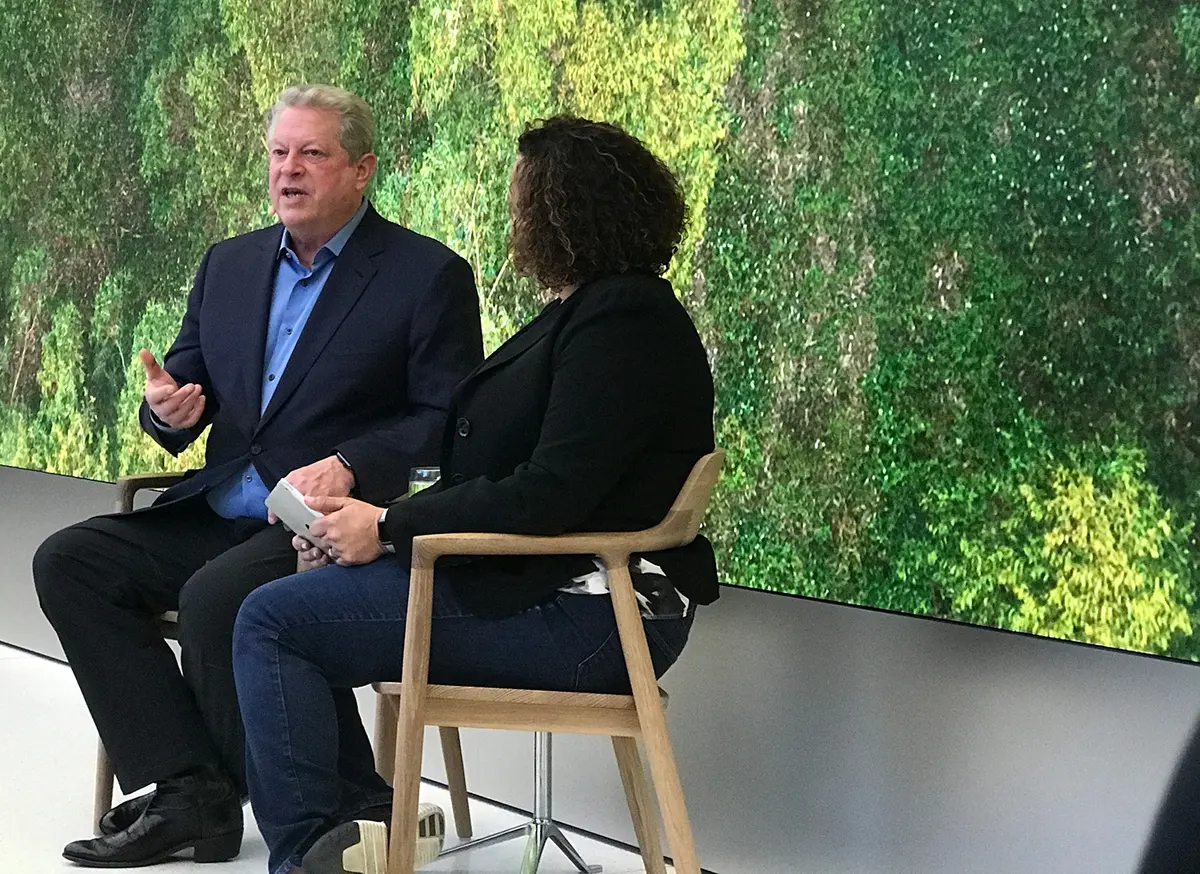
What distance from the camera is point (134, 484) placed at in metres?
3.58

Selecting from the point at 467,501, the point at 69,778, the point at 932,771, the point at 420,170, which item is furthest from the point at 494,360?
the point at 69,778

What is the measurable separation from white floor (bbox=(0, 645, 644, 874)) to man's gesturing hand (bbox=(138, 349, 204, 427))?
3.00ft

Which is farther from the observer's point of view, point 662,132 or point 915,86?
point 662,132

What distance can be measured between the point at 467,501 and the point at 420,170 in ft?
5.85

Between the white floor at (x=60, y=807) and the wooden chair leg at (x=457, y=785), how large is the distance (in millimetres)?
43

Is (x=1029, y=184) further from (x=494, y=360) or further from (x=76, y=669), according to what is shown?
(x=76, y=669)

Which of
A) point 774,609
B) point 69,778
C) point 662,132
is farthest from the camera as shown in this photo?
point 69,778

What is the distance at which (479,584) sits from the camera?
8.30 feet

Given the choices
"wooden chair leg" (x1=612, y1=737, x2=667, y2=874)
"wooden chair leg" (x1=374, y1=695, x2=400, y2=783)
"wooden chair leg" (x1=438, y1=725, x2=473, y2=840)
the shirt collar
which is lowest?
"wooden chair leg" (x1=438, y1=725, x2=473, y2=840)

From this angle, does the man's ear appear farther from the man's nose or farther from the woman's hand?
the woman's hand

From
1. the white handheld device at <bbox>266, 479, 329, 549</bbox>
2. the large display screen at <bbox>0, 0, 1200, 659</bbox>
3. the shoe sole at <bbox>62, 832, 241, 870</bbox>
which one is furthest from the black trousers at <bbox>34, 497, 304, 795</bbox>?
the large display screen at <bbox>0, 0, 1200, 659</bbox>

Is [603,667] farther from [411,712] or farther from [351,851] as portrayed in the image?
[351,851]

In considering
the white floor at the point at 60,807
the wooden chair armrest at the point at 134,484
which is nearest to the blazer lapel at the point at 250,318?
the wooden chair armrest at the point at 134,484

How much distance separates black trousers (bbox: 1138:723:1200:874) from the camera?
240cm
